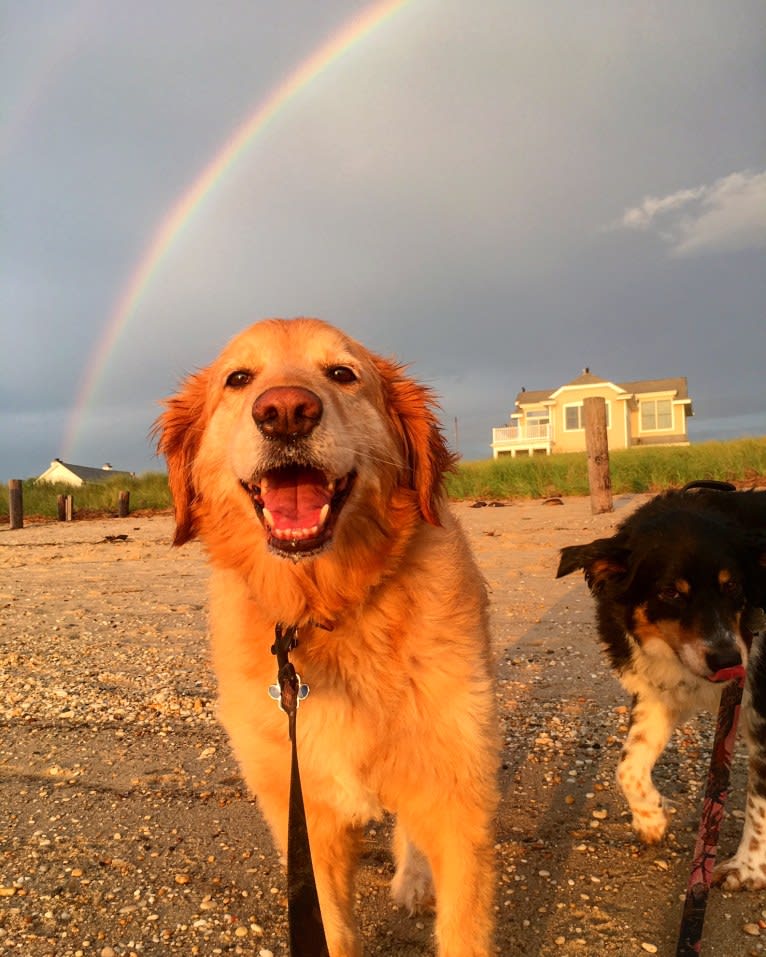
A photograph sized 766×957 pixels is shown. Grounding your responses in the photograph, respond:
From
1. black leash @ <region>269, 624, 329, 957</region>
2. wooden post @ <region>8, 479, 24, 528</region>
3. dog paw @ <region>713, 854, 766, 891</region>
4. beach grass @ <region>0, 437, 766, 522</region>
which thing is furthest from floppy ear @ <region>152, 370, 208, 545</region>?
wooden post @ <region>8, 479, 24, 528</region>

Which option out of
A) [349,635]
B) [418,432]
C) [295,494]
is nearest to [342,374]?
[418,432]

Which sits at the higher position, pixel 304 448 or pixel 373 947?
pixel 304 448

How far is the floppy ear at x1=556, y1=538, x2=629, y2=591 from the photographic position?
12.0ft

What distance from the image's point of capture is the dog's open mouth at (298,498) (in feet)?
7.95

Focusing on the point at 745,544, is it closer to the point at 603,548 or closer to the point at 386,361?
the point at 603,548

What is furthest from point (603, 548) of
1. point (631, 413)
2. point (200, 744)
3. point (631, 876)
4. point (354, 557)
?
point (631, 413)

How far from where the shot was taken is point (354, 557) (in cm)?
251

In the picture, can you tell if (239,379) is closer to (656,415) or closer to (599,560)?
(599,560)

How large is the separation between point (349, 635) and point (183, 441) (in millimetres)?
1197

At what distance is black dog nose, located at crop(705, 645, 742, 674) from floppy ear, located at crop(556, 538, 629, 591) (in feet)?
2.38

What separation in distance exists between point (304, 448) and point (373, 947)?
1911 millimetres

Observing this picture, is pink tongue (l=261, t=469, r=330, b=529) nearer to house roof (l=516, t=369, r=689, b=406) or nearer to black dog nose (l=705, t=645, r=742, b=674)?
black dog nose (l=705, t=645, r=742, b=674)

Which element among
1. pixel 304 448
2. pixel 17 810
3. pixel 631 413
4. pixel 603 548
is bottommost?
pixel 17 810

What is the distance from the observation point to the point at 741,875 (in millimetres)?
2996
